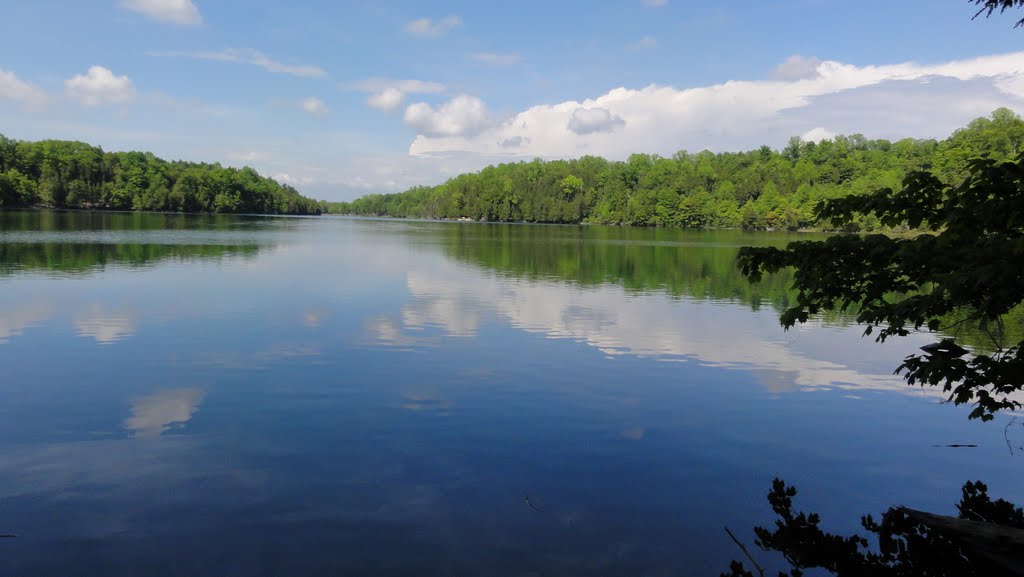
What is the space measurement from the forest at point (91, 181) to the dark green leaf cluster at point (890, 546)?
17360 centimetres

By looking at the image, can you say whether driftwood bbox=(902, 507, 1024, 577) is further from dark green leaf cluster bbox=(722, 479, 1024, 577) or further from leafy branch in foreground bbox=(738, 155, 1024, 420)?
leafy branch in foreground bbox=(738, 155, 1024, 420)

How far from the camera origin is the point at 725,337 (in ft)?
72.6

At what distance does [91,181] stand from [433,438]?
7446 inches

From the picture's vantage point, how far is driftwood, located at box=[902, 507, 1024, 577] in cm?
697

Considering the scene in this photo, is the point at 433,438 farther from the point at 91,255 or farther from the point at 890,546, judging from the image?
the point at 91,255

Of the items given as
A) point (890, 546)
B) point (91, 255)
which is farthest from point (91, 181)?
point (890, 546)

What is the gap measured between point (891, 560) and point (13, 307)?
26.1 m

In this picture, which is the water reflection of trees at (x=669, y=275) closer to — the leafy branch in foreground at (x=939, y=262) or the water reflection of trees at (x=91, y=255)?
the leafy branch in foreground at (x=939, y=262)

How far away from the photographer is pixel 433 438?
11.2m

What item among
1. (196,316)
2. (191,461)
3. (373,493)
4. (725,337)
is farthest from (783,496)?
(196,316)

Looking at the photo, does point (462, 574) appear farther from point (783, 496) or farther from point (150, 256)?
point (150, 256)

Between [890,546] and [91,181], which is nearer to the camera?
[890,546]

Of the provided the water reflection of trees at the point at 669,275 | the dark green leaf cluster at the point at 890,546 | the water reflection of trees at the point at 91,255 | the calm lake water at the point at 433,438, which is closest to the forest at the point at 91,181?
the water reflection of trees at the point at 91,255

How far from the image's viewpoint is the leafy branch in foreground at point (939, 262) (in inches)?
232
